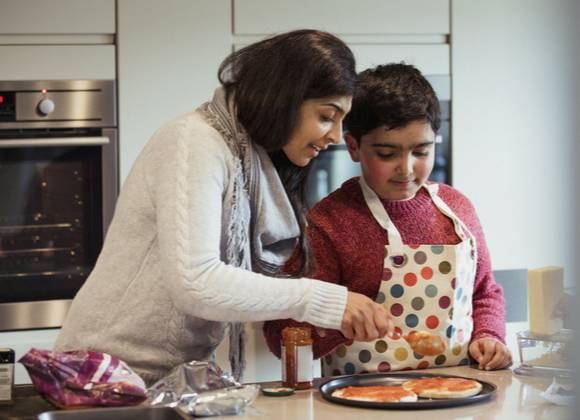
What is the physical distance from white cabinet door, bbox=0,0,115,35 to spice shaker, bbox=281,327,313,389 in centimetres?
135

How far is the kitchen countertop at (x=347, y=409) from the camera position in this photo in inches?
47.0

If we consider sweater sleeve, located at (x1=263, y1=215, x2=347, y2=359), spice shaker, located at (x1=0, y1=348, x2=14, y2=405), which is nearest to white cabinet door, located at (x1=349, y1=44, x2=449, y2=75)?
sweater sleeve, located at (x1=263, y1=215, x2=347, y2=359)

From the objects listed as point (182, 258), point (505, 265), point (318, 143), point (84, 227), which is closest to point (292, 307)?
point (182, 258)

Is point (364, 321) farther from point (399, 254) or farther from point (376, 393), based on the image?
point (399, 254)

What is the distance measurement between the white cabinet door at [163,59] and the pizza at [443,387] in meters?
1.31

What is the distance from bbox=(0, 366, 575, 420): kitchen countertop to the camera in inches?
47.0

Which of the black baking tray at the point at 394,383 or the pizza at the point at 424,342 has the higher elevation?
the pizza at the point at 424,342

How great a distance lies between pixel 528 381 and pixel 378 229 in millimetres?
Result: 402

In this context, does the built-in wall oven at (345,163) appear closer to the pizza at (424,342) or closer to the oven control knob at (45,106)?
the oven control knob at (45,106)

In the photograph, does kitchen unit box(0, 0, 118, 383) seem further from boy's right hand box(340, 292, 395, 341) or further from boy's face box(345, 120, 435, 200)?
boy's right hand box(340, 292, 395, 341)

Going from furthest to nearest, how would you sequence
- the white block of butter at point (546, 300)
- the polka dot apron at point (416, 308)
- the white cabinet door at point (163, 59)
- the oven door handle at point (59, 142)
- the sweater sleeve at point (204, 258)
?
the white cabinet door at point (163, 59) < the oven door handle at point (59, 142) < the polka dot apron at point (416, 308) < the white block of butter at point (546, 300) < the sweater sleeve at point (204, 258)

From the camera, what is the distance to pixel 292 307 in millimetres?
1209

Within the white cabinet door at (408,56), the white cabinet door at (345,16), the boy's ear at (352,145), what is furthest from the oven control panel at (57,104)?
the boy's ear at (352,145)

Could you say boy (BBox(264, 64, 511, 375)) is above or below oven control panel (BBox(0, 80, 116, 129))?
below
